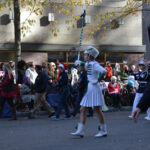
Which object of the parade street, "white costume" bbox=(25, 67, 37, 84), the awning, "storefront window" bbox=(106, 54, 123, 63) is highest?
the awning

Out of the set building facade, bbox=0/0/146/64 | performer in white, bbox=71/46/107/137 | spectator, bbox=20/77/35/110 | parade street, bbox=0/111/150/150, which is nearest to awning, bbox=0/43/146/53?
building facade, bbox=0/0/146/64

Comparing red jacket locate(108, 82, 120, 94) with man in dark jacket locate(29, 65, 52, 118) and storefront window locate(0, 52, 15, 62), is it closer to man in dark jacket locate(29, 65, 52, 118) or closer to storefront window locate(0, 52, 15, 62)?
man in dark jacket locate(29, 65, 52, 118)

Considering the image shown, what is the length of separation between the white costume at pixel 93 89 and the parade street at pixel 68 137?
28.8 inches

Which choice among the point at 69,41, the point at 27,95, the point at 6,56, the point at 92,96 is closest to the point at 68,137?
the point at 92,96

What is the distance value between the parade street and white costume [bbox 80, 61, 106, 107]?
2.40 ft

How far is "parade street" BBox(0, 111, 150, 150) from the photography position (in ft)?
26.4

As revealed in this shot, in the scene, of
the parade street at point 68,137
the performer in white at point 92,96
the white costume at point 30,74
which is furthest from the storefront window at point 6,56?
the performer in white at point 92,96

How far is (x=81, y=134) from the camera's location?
9.10 meters

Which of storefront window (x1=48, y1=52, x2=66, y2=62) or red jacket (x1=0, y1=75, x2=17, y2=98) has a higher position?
storefront window (x1=48, y1=52, x2=66, y2=62)

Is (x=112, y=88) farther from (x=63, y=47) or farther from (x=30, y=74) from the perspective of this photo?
(x=63, y=47)

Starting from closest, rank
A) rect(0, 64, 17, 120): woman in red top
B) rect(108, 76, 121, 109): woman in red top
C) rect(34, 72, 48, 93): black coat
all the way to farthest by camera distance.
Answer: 1. rect(0, 64, 17, 120): woman in red top
2. rect(34, 72, 48, 93): black coat
3. rect(108, 76, 121, 109): woman in red top

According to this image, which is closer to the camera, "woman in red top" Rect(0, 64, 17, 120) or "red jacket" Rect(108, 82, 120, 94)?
"woman in red top" Rect(0, 64, 17, 120)

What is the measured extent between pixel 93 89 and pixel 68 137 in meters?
1.14

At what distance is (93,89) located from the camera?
913 centimetres
